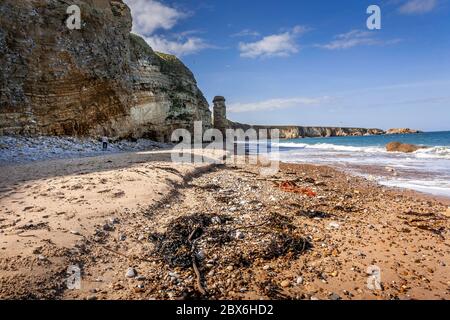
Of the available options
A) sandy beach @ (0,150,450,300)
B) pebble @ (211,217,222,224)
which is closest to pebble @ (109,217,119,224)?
sandy beach @ (0,150,450,300)

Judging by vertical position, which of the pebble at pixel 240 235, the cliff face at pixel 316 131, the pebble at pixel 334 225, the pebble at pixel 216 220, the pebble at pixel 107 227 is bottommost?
the pebble at pixel 334 225

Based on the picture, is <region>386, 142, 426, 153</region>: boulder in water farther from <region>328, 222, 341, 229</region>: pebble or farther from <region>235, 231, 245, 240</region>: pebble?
<region>235, 231, 245, 240</region>: pebble

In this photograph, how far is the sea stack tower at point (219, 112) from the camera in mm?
53906

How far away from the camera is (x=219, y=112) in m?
54.1

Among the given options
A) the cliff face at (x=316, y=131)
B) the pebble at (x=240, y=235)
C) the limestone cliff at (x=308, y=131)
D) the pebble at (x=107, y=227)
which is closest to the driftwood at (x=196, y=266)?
the pebble at (x=240, y=235)

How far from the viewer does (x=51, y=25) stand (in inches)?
720

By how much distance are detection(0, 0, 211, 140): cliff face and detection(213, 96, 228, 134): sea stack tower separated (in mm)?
24300

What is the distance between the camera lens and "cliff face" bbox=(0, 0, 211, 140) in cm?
1623

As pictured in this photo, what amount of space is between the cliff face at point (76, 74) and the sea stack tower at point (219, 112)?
957 inches

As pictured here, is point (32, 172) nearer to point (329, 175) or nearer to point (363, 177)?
point (329, 175)

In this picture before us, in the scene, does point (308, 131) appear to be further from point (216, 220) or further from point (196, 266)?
point (196, 266)

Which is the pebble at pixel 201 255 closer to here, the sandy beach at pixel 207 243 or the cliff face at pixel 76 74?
the sandy beach at pixel 207 243
